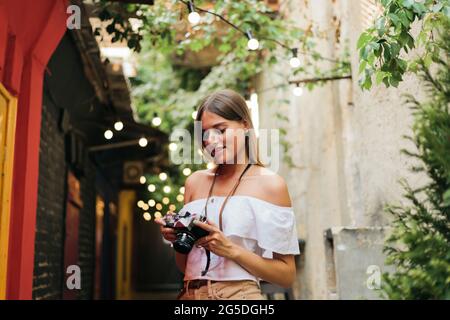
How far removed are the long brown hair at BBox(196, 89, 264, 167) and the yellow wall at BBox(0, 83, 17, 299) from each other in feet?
8.23

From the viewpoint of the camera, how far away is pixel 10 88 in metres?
4.43

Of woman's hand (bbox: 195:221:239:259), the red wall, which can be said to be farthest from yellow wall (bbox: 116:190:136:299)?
woman's hand (bbox: 195:221:239:259)

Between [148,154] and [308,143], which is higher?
[148,154]

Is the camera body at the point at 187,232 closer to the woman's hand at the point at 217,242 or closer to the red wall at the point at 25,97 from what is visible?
the woman's hand at the point at 217,242

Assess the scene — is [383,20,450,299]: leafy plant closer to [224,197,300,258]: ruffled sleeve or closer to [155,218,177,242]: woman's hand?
[224,197,300,258]: ruffled sleeve

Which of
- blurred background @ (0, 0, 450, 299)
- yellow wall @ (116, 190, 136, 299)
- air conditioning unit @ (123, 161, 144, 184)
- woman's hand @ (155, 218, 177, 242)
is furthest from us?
yellow wall @ (116, 190, 136, 299)

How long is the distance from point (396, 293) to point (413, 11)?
1.43 meters

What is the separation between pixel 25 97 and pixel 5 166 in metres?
0.71

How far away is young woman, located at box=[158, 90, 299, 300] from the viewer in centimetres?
219

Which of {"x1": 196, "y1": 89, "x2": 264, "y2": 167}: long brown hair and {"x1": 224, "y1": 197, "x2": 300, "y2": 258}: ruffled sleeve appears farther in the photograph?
{"x1": 196, "y1": 89, "x2": 264, "y2": 167}: long brown hair

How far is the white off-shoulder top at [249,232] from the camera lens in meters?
2.21
